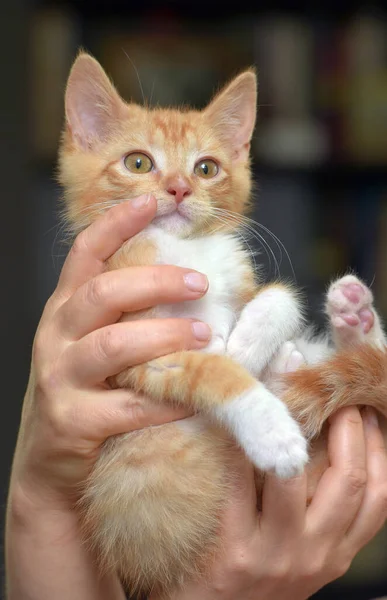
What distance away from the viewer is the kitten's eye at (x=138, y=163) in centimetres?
140

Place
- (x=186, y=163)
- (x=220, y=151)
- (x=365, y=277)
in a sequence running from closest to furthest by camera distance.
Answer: (x=186, y=163) → (x=220, y=151) → (x=365, y=277)

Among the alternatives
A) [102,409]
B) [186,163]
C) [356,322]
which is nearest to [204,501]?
[102,409]

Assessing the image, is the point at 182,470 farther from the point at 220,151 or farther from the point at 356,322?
the point at 220,151

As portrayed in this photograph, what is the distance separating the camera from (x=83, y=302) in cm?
122

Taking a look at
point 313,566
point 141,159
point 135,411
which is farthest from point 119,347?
point 313,566

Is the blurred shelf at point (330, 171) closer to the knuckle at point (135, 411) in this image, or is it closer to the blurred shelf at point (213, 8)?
the blurred shelf at point (213, 8)

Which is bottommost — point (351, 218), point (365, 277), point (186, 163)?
point (365, 277)

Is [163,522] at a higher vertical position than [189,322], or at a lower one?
lower

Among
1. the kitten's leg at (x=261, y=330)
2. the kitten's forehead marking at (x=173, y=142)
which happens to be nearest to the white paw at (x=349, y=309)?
the kitten's leg at (x=261, y=330)

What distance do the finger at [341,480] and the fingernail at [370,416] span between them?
7 cm

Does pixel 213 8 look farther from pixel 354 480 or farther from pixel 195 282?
pixel 354 480

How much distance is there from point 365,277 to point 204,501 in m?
1.93

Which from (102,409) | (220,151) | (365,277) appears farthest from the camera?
(365,277)

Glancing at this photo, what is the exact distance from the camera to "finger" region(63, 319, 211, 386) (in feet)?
3.83
